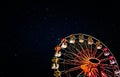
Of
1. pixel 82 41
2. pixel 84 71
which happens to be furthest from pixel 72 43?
pixel 84 71

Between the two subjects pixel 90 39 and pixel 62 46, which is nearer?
pixel 62 46

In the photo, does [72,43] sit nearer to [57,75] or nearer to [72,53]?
[72,53]

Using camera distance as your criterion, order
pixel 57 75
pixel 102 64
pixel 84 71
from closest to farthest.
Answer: pixel 57 75 → pixel 84 71 → pixel 102 64

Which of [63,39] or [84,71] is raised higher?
[63,39]

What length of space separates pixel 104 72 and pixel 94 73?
90cm

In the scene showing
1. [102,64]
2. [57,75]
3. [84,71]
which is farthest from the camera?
[102,64]

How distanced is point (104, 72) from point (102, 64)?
1.50ft

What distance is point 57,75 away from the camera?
1112 centimetres

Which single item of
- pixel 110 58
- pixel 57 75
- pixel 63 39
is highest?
pixel 63 39

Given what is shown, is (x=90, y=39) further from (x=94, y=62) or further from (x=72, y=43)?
(x=94, y=62)

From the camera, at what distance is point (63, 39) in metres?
12.6

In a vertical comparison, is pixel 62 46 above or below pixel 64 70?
above

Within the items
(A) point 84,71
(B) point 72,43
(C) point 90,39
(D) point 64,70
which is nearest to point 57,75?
(D) point 64,70

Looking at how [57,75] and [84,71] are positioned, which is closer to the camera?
[57,75]
